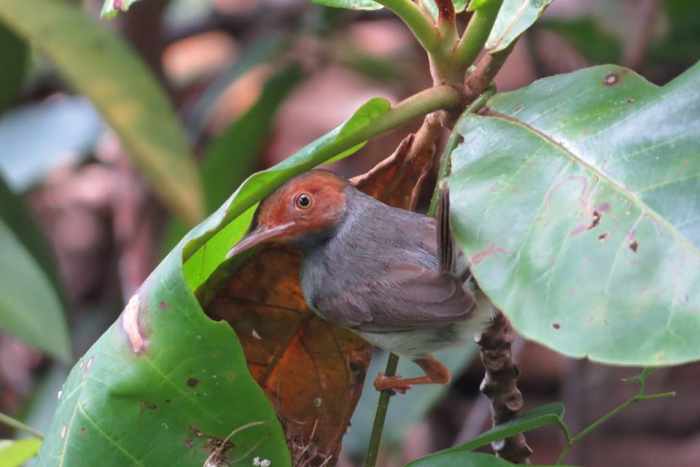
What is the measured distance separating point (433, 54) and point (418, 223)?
35 cm

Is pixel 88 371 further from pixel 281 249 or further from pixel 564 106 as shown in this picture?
pixel 564 106

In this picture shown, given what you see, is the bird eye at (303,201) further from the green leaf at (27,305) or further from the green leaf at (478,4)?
the green leaf at (27,305)

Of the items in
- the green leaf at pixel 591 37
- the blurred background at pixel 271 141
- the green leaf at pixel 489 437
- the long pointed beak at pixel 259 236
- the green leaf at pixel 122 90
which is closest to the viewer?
the green leaf at pixel 489 437

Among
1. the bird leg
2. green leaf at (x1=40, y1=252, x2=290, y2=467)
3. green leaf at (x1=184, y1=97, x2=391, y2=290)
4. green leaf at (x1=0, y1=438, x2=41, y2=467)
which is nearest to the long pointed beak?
green leaf at (x1=184, y1=97, x2=391, y2=290)

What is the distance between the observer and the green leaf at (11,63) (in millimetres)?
3568

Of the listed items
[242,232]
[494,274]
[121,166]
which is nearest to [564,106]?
[494,274]

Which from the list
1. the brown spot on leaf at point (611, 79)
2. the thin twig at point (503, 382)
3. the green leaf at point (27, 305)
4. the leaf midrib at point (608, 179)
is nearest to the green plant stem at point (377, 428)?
the thin twig at point (503, 382)

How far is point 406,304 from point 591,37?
226cm

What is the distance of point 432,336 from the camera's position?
1.93 meters

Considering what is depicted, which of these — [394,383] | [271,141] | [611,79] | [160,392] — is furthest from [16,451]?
[271,141]

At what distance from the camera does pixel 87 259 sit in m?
5.55

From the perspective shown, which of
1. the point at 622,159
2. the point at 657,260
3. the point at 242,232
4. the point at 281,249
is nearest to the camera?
the point at 657,260

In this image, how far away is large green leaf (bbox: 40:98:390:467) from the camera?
4.77 feet

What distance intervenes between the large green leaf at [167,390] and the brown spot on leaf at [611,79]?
0.35 metres
